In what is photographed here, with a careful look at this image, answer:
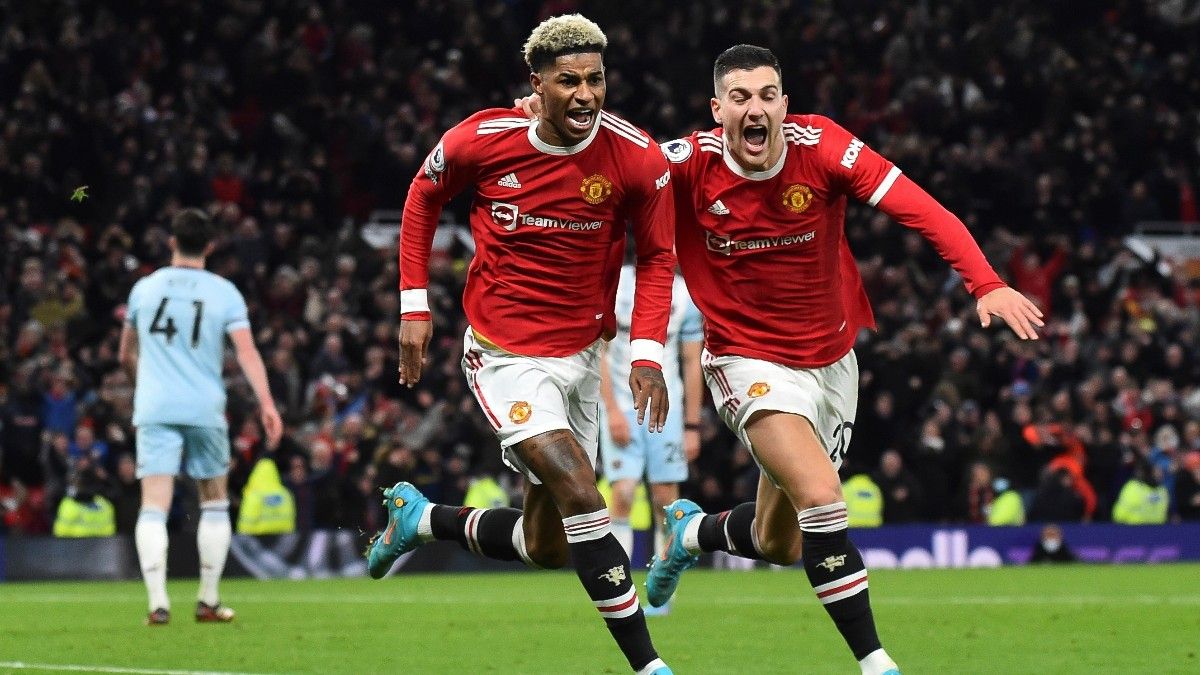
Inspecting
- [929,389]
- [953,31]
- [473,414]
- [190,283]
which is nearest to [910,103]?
[953,31]

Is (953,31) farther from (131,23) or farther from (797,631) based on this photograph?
(797,631)

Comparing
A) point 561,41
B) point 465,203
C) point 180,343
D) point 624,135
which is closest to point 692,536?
point 624,135

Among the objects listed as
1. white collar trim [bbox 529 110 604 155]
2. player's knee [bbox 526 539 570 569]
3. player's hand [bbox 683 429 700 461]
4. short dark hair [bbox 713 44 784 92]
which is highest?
short dark hair [bbox 713 44 784 92]

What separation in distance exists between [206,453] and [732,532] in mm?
3526

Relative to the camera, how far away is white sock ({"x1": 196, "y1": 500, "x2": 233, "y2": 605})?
10.5 metres

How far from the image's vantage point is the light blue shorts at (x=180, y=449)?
34.0ft

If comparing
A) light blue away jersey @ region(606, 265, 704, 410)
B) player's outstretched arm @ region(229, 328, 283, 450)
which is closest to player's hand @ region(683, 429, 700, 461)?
light blue away jersey @ region(606, 265, 704, 410)

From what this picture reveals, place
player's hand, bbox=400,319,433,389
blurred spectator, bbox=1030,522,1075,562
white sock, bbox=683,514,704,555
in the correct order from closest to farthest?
player's hand, bbox=400,319,433,389 → white sock, bbox=683,514,704,555 → blurred spectator, bbox=1030,522,1075,562

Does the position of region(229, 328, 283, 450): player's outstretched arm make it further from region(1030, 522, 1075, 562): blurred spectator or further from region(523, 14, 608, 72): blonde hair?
region(1030, 522, 1075, 562): blurred spectator

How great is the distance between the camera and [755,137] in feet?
23.6

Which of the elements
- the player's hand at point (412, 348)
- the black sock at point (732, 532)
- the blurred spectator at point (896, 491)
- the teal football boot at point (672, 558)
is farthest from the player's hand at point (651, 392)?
the blurred spectator at point (896, 491)

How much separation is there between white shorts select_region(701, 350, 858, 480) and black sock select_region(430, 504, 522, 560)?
1.03m

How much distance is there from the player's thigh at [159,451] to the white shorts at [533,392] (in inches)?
142

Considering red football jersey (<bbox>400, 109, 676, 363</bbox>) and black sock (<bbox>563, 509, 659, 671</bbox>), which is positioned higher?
red football jersey (<bbox>400, 109, 676, 363</bbox>)
